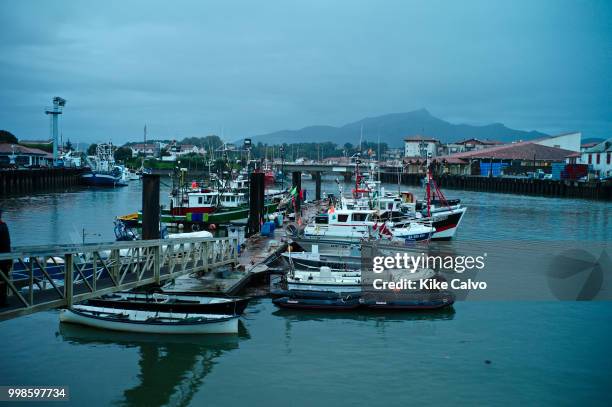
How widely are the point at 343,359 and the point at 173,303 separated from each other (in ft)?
16.8

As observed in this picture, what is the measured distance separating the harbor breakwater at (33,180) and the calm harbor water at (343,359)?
196 ft

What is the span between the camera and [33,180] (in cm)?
7906

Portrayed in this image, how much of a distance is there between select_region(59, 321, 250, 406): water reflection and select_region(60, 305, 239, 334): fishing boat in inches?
6.9

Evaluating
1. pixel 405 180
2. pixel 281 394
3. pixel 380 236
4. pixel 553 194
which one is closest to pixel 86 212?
pixel 380 236

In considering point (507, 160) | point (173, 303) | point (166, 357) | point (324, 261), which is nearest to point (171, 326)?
point (173, 303)

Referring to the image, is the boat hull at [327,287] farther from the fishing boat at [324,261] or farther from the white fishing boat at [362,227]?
the white fishing boat at [362,227]

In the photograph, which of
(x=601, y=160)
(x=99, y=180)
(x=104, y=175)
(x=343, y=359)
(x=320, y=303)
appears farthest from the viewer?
(x=104, y=175)

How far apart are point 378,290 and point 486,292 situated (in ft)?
17.6

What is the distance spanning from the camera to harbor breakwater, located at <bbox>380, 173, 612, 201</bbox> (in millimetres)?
78625

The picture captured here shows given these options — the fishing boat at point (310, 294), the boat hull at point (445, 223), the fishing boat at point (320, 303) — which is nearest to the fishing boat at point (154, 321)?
the fishing boat at point (320, 303)

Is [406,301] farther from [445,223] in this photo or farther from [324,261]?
[445,223]

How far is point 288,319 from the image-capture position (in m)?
18.9

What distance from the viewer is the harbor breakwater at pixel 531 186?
7862 centimetres

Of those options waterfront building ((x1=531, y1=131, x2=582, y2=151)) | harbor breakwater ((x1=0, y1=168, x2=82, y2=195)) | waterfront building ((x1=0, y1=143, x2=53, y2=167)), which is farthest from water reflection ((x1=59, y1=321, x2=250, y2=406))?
waterfront building ((x1=531, y1=131, x2=582, y2=151))
